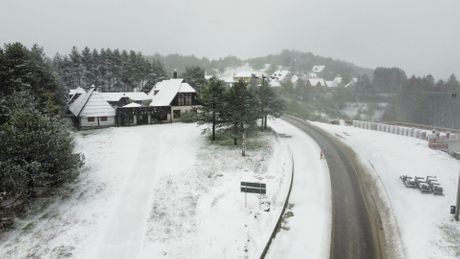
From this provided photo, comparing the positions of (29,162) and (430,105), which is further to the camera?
(430,105)

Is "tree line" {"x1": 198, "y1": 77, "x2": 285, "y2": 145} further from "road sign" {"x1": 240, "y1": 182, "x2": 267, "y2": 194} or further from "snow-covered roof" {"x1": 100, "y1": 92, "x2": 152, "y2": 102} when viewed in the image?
"snow-covered roof" {"x1": 100, "y1": 92, "x2": 152, "y2": 102}

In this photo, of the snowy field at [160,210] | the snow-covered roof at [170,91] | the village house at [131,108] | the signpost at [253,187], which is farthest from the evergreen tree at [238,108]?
the snow-covered roof at [170,91]

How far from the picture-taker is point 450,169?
32.3m

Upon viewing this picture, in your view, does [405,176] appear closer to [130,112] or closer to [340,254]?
[340,254]

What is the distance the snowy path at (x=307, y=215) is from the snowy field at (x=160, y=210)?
1088mm

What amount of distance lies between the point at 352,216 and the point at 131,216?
16.2m

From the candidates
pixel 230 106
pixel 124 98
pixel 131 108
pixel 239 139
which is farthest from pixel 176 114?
pixel 230 106

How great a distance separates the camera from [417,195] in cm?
2478

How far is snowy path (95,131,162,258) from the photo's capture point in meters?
17.8

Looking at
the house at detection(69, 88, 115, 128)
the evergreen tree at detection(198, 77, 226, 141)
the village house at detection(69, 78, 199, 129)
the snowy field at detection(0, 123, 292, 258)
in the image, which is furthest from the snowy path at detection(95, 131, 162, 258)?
the house at detection(69, 88, 115, 128)

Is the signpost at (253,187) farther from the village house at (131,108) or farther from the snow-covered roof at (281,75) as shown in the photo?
the snow-covered roof at (281,75)

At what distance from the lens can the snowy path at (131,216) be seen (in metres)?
17.8

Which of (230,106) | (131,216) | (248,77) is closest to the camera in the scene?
(131,216)

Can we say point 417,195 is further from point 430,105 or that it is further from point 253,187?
point 430,105
